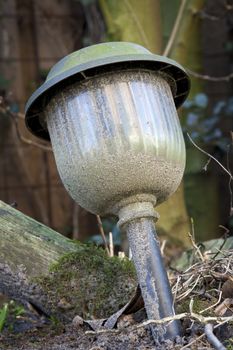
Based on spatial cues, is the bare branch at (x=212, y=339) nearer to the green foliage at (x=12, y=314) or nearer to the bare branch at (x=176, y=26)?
the green foliage at (x=12, y=314)

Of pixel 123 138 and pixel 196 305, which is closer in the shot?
pixel 123 138

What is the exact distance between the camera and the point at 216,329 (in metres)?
1.10

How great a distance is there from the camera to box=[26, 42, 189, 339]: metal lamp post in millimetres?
1059

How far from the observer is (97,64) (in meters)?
1.04

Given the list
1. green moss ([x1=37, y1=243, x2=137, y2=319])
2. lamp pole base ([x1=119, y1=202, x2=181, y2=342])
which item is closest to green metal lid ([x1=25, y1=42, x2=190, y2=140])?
lamp pole base ([x1=119, y1=202, x2=181, y2=342])

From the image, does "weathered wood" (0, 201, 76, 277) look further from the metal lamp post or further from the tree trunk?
the tree trunk

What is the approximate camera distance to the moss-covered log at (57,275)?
52.9 inches

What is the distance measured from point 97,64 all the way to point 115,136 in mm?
110

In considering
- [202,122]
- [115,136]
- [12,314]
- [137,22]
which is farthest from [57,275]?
[202,122]

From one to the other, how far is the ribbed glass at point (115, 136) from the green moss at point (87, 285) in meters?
0.30

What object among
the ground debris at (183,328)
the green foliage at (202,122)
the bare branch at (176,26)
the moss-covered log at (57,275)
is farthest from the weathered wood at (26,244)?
the bare branch at (176,26)

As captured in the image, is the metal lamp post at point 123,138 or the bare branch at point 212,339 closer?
the bare branch at point 212,339

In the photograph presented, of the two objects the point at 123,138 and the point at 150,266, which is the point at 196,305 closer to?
the point at 150,266

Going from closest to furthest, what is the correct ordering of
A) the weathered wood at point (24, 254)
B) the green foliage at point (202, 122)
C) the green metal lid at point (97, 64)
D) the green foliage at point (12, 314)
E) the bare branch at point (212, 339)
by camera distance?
1. the bare branch at point (212, 339)
2. the green metal lid at point (97, 64)
3. the weathered wood at point (24, 254)
4. the green foliage at point (12, 314)
5. the green foliage at point (202, 122)
